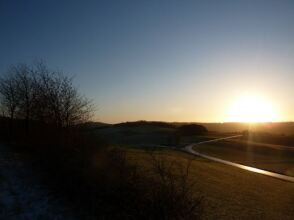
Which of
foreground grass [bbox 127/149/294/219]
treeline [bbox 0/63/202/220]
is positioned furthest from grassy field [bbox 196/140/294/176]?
treeline [bbox 0/63/202/220]

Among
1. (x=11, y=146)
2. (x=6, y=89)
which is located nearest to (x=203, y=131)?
(x=6, y=89)

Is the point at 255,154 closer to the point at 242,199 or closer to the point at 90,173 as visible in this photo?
the point at 242,199

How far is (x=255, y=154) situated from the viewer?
2313 inches

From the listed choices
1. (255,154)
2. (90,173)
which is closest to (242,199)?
(90,173)

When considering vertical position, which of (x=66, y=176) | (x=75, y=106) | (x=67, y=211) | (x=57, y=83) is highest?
(x=57, y=83)

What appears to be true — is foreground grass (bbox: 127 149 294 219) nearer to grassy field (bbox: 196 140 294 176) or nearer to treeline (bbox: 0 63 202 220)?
treeline (bbox: 0 63 202 220)

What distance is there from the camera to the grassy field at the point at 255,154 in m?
45.8

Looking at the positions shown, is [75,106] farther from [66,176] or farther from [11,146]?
[66,176]

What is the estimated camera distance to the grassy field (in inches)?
1801

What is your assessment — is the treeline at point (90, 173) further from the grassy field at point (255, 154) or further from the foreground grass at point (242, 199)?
the grassy field at point (255, 154)

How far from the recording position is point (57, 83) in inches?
1069

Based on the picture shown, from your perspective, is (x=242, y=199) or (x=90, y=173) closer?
(x=90, y=173)

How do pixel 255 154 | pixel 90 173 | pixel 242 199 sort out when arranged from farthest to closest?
pixel 255 154, pixel 242 199, pixel 90 173

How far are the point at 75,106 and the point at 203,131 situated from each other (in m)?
77.1
